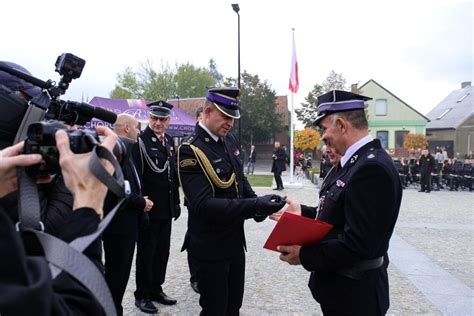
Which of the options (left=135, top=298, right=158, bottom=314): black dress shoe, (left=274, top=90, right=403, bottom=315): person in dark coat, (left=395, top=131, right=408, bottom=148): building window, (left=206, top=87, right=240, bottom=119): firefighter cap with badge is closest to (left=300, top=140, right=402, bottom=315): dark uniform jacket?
(left=274, top=90, right=403, bottom=315): person in dark coat

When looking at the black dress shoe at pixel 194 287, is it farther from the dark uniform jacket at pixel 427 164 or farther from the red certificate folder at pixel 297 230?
the dark uniform jacket at pixel 427 164

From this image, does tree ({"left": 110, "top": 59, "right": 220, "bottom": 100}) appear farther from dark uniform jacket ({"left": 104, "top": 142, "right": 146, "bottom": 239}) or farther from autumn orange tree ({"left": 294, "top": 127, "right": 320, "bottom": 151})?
dark uniform jacket ({"left": 104, "top": 142, "right": 146, "bottom": 239})

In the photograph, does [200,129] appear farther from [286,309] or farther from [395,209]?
[286,309]

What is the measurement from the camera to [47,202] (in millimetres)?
1252

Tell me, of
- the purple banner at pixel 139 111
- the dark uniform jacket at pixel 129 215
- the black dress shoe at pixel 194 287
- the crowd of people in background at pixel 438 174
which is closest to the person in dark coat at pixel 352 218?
the dark uniform jacket at pixel 129 215

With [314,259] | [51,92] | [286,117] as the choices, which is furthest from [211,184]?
[286,117]

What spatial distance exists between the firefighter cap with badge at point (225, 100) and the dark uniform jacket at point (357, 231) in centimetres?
99

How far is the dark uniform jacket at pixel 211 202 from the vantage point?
Answer: 8.43ft

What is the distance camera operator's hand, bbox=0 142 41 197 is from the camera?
106 cm

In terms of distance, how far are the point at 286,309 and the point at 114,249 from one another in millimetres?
1960

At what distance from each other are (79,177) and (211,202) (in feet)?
5.08

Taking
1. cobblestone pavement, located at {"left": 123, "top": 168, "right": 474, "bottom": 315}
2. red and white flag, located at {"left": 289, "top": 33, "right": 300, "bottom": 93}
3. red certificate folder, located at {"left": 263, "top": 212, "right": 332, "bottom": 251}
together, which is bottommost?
cobblestone pavement, located at {"left": 123, "top": 168, "right": 474, "bottom": 315}

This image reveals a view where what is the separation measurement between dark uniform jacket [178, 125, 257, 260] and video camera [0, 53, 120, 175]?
1030 mm

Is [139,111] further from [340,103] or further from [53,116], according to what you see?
[53,116]
